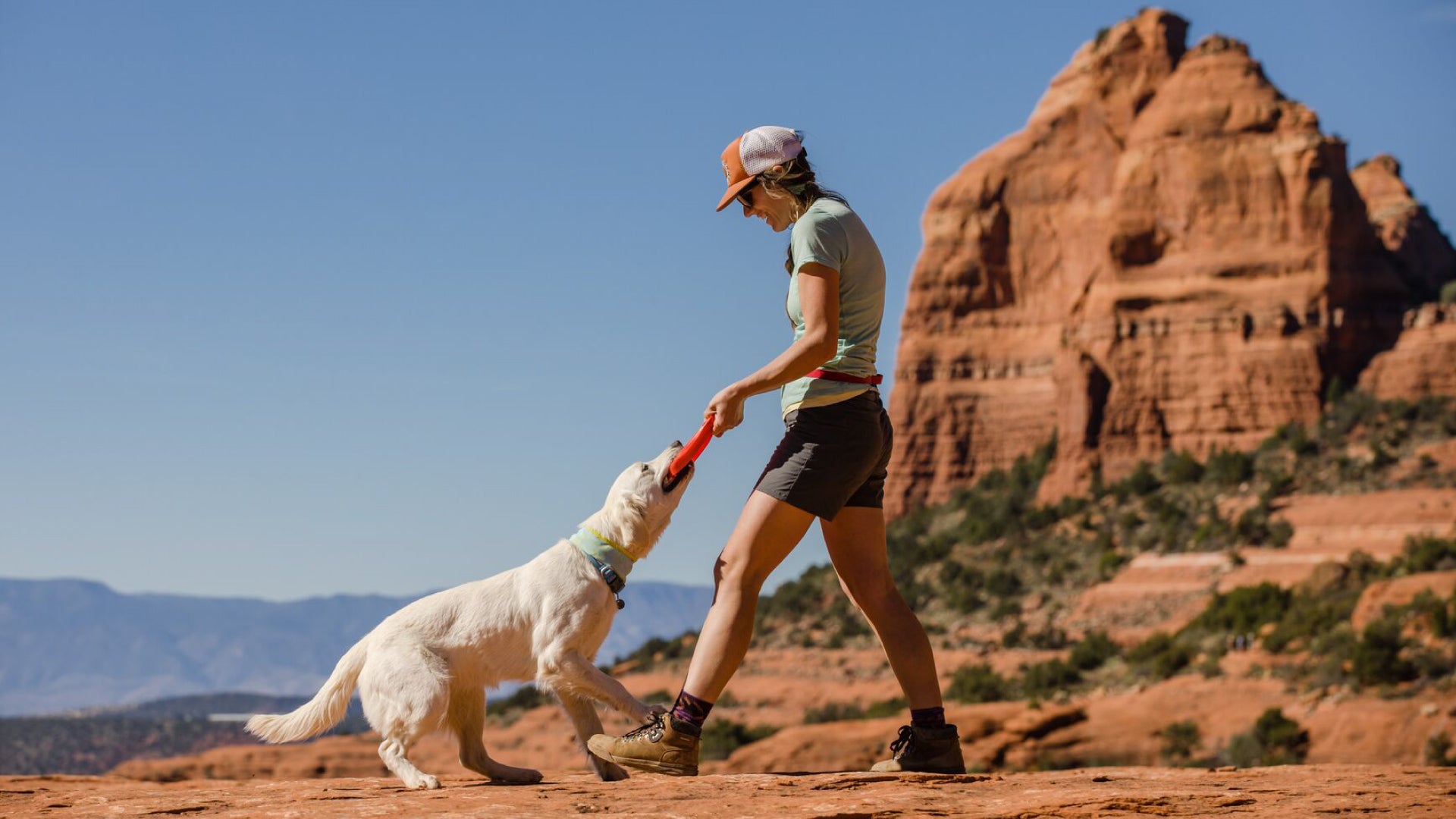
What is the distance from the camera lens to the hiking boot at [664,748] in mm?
6301

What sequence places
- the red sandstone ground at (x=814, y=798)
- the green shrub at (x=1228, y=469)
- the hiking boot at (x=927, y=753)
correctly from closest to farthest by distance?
the red sandstone ground at (x=814, y=798)
the hiking boot at (x=927, y=753)
the green shrub at (x=1228, y=469)

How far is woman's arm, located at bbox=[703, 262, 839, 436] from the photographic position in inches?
240

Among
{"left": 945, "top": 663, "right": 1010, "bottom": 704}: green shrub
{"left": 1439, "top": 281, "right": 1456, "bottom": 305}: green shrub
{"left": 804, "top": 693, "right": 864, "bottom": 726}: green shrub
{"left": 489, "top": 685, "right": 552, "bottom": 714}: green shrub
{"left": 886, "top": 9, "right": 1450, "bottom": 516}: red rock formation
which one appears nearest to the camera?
{"left": 945, "top": 663, "right": 1010, "bottom": 704}: green shrub

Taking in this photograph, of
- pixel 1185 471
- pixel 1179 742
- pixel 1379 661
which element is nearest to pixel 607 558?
pixel 1179 742

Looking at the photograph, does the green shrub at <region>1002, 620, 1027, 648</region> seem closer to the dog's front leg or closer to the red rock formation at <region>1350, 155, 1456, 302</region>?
the red rock formation at <region>1350, 155, 1456, 302</region>

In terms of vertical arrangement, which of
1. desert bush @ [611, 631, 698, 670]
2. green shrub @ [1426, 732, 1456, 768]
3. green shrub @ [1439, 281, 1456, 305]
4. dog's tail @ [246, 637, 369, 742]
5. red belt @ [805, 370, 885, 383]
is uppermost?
green shrub @ [1439, 281, 1456, 305]

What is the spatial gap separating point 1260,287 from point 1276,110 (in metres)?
7.76

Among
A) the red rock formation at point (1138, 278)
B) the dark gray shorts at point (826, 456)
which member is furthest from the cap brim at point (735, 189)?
the red rock formation at point (1138, 278)

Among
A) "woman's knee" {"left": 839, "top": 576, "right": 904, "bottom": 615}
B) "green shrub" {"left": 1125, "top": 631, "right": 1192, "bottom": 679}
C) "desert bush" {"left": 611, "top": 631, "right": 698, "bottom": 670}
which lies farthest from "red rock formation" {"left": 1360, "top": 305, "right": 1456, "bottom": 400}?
"woman's knee" {"left": 839, "top": 576, "right": 904, "bottom": 615}

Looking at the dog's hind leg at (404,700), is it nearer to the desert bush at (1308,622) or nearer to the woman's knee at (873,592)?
the woman's knee at (873,592)

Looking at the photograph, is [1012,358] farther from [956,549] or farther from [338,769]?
[338,769]

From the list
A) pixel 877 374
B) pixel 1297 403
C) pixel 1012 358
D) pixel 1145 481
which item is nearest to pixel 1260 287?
pixel 1297 403

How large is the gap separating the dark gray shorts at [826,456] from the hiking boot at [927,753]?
116 cm

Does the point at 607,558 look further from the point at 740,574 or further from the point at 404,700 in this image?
the point at 404,700
